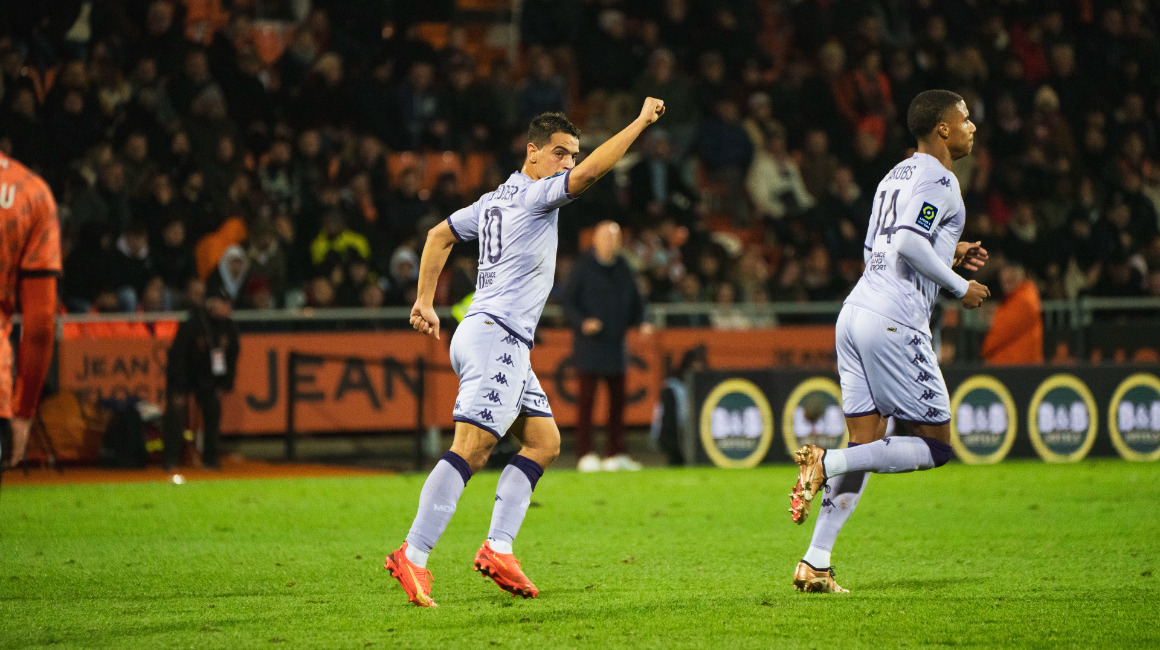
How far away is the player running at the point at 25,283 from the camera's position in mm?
4848

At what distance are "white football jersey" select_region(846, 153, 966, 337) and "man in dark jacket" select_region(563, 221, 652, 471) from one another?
6995 millimetres

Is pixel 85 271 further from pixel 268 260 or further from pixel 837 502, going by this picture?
pixel 837 502

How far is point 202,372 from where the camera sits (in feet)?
45.9

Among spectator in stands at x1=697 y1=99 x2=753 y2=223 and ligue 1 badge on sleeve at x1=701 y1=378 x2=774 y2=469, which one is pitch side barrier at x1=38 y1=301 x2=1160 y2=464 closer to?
ligue 1 badge on sleeve at x1=701 y1=378 x2=774 y2=469

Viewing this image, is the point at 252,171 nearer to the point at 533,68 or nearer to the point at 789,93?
the point at 533,68

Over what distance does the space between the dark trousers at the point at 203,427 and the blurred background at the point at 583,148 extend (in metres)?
0.81

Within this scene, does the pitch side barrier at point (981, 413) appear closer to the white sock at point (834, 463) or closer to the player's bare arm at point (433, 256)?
the player's bare arm at point (433, 256)

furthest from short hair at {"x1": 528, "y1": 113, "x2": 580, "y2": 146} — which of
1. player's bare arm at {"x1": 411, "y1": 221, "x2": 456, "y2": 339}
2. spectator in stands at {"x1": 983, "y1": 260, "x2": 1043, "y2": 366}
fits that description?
spectator in stands at {"x1": 983, "y1": 260, "x2": 1043, "y2": 366}

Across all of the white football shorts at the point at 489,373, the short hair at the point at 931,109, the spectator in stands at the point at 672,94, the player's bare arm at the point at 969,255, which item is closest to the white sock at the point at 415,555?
the white football shorts at the point at 489,373

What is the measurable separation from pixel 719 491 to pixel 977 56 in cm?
1202

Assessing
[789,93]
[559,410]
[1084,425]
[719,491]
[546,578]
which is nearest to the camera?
[546,578]

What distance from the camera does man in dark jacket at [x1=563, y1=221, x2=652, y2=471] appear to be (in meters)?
13.6

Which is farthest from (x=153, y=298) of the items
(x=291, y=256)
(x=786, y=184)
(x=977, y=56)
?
(x=977, y=56)

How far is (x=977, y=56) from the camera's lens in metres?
21.1
